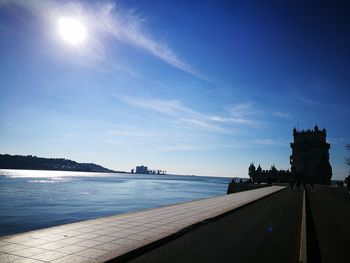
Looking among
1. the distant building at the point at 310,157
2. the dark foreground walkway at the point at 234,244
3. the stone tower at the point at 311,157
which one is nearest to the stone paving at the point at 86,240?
the dark foreground walkway at the point at 234,244

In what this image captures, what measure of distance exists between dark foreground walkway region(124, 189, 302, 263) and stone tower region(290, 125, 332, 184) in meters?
100

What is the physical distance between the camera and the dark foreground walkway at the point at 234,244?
24.0ft

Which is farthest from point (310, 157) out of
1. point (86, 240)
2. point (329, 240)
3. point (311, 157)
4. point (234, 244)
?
point (86, 240)

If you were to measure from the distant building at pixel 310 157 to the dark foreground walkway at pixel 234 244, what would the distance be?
98.7 meters

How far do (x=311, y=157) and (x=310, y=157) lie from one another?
0.33 metres

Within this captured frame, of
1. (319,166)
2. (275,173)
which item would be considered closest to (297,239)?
(319,166)

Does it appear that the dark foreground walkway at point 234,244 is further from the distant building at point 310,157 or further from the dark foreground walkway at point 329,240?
the distant building at point 310,157

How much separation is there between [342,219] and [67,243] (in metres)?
12.5

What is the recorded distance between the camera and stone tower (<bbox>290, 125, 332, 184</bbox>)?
105750 mm

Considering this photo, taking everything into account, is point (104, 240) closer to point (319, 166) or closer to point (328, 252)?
point (328, 252)

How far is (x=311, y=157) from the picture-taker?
10838 cm

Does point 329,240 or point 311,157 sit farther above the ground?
point 311,157

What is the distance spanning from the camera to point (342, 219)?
14305 mm

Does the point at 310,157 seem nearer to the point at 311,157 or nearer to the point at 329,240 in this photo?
the point at 311,157
